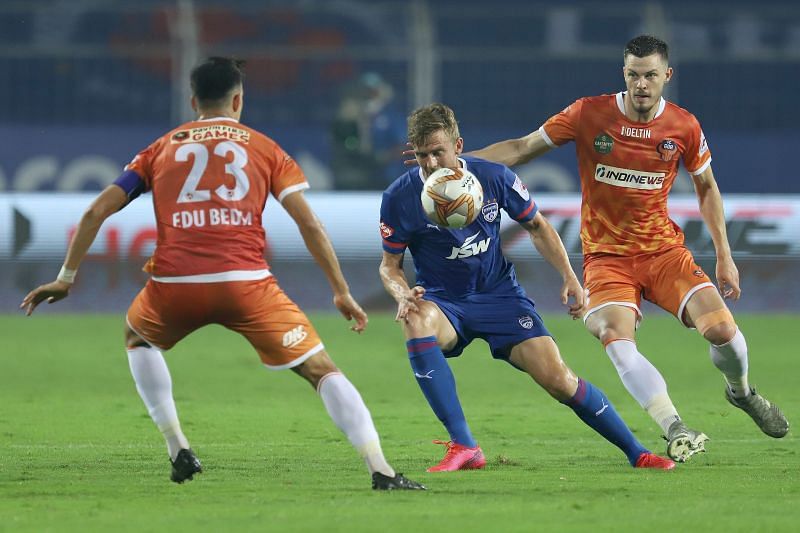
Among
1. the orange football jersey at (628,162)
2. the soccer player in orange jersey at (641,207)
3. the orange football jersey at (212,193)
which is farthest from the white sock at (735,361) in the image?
the orange football jersey at (212,193)

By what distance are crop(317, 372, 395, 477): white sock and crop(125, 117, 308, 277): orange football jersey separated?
1.87ft

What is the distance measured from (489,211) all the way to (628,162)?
1.05 m

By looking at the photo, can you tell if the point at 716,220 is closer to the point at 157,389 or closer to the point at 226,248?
the point at 226,248

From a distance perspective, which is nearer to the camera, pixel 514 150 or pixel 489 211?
pixel 489 211

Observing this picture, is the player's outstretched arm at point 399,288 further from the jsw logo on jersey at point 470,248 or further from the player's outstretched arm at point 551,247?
the player's outstretched arm at point 551,247

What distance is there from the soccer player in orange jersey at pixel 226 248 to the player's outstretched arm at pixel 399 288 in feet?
2.65

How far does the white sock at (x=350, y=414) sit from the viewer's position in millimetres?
5547

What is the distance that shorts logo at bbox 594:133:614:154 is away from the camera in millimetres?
7445

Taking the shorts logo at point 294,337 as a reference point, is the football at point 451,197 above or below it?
above

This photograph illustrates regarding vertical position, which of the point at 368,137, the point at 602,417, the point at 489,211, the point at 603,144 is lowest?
the point at 368,137

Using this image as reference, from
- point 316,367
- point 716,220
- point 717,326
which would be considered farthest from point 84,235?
point 716,220

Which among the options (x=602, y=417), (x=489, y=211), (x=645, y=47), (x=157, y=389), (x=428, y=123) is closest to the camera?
(x=157, y=389)

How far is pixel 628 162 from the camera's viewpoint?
24.4 ft

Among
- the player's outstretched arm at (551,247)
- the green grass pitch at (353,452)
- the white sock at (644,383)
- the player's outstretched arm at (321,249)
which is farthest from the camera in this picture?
the white sock at (644,383)
